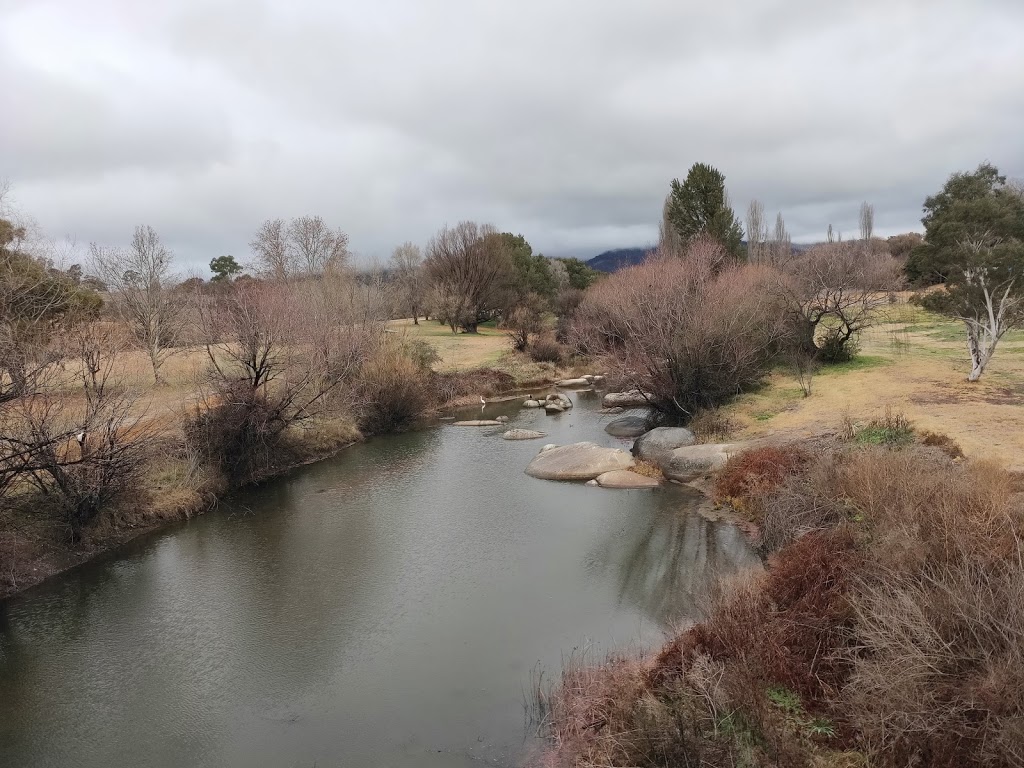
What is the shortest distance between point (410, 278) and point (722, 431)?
48.7 m

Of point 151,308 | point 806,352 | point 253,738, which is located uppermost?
point 151,308

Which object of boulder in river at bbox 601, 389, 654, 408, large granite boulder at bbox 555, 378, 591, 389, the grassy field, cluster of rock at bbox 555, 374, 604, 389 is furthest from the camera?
large granite boulder at bbox 555, 378, 591, 389

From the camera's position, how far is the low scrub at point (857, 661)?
18.6ft

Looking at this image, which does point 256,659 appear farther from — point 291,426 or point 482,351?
point 482,351

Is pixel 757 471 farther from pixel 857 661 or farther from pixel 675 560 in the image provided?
pixel 857 661

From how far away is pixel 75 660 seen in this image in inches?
413

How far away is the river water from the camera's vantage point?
831cm

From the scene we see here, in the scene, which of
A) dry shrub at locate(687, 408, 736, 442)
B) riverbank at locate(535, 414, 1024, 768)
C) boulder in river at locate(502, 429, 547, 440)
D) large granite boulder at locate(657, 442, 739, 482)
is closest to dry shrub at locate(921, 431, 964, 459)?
riverbank at locate(535, 414, 1024, 768)

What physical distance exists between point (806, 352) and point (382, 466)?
18784mm

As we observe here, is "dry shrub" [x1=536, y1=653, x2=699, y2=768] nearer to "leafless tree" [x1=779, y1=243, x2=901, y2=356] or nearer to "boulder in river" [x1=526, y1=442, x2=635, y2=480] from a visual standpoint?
"boulder in river" [x1=526, y1=442, x2=635, y2=480]

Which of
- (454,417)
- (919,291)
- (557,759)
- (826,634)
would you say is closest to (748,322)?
(454,417)

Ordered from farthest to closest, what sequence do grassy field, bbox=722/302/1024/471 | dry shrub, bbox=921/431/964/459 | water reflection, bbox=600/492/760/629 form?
1. grassy field, bbox=722/302/1024/471
2. dry shrub, bbox=921/431/964/459
3. water reflection, bbox=600/492/760/629

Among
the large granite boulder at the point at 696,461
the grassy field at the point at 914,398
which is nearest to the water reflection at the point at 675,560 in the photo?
the large granite boulder at the point at 696,461

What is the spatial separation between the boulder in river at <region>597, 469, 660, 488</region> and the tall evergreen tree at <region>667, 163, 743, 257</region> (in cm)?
2668
